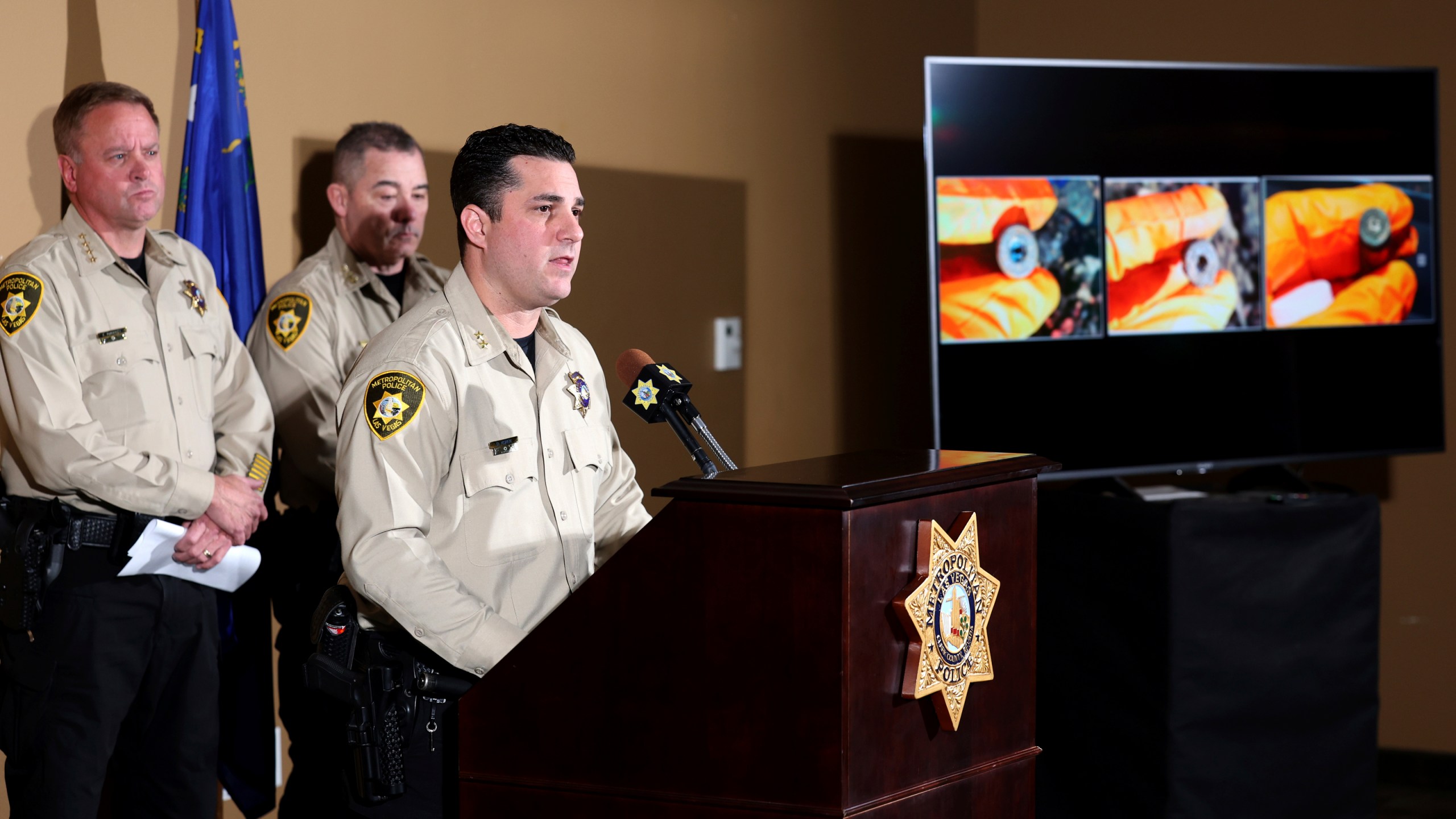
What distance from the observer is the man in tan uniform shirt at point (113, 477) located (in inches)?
91.4

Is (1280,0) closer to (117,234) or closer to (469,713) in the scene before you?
(117,234)

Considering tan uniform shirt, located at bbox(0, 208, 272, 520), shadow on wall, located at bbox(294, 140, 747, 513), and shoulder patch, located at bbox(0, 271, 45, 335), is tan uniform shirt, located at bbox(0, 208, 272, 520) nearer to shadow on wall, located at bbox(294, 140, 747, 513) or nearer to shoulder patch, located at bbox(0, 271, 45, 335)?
shoulder patch, located at bbox(0, 271, 45, 335)

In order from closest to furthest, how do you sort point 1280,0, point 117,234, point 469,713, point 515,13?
point 469,713 < point 117,234 < point 515,13 < point 1280,0

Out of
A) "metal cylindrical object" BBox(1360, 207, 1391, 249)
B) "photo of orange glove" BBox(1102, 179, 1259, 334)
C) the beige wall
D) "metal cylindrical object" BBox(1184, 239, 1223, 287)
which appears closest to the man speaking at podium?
the beige wall

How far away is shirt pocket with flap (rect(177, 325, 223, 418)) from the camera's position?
2.55 m

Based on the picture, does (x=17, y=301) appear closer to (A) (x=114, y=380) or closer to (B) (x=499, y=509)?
(A) (x=114, y=380)

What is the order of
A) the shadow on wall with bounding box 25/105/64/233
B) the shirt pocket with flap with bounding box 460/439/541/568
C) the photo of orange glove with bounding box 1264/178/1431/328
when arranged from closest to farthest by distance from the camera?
the shirt pocket with flap with bounding box 460/439/541/568 < the shadow on wall with bounding box 25/105/64/233 < the photo of orange glove with bounding box 1264/178/1431/328

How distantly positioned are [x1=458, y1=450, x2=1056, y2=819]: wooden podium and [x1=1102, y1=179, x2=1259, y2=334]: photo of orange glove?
2.25m

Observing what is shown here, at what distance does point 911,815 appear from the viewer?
1.43m

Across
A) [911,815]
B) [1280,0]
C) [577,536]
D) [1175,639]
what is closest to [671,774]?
[911,815]

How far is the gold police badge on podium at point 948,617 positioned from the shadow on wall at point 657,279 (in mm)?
1975

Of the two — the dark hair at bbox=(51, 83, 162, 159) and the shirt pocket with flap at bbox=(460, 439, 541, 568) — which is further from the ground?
the dark hair at bbox=(51, 83, 162, 159)

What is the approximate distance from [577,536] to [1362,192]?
9.09 feet

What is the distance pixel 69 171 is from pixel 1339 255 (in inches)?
119
